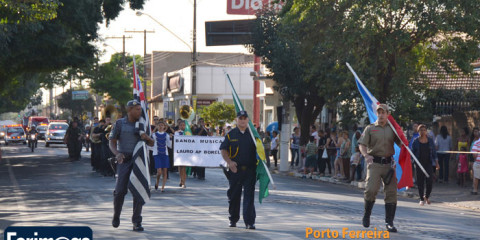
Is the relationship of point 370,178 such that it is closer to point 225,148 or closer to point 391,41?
point 225,148

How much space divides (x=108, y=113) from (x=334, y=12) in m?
7.34

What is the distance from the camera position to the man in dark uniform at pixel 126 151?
11.8 m

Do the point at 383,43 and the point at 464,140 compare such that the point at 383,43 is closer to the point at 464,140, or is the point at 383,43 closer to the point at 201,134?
the point at 464,140

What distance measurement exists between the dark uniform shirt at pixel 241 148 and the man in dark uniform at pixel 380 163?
5.42ft

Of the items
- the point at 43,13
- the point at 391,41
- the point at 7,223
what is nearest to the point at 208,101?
the point at 391,41

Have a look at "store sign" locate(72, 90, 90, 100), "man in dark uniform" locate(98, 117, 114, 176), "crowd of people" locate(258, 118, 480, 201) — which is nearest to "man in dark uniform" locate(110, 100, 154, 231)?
"crowd of people" locate(258, 118, 480, 201)

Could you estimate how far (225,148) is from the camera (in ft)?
40.4

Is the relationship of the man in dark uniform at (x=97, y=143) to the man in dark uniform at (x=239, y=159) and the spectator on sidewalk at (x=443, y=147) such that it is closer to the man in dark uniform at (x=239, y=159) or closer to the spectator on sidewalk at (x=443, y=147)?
the spectator on sidewalk at (x=443, y=147)

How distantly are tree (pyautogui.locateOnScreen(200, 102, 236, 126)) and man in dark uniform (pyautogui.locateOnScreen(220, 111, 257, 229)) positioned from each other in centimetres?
3975

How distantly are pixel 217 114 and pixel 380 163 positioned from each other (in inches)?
1579

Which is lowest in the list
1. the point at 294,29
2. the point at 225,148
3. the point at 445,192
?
the point at 445,192

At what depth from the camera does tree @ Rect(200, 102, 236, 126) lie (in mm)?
52188

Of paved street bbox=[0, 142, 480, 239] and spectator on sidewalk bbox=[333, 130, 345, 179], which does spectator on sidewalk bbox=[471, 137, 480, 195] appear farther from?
spectator on sidewalk bbox=[333, 130, 345, 179]

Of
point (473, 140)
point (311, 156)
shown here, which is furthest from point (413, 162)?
point (311, 156)
